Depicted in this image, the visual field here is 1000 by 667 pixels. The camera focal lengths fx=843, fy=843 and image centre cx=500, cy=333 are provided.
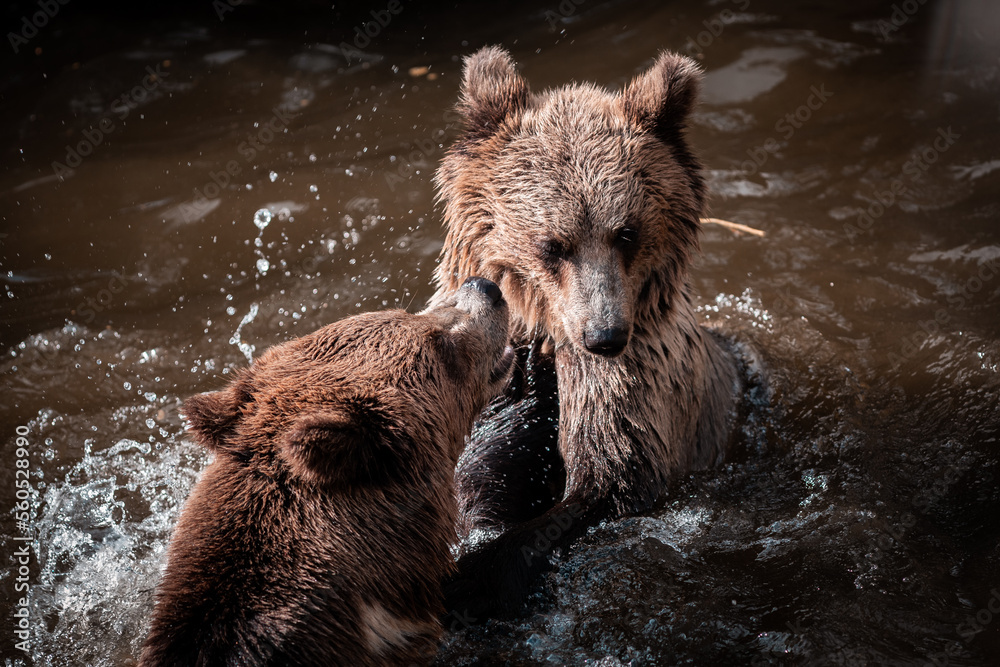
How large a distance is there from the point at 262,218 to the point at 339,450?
4.62 m

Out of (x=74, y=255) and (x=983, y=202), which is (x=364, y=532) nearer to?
(x=74, y=255)

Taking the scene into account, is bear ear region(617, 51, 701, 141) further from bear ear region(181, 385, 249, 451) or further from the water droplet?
the water droplet

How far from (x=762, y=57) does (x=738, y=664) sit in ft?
21.5

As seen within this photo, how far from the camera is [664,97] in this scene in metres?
4.54

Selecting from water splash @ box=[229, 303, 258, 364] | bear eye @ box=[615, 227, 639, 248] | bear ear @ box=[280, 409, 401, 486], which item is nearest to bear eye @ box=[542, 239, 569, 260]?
bear eye @ box=[615, 227, 639, 248]

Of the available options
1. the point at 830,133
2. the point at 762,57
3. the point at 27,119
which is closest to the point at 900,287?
the point at 830,133

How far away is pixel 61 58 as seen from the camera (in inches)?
339

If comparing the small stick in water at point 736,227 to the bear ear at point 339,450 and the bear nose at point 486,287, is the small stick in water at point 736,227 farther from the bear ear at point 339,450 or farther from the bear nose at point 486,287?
the bear ear at point 339,450

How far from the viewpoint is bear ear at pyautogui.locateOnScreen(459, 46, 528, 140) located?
4.71 meters

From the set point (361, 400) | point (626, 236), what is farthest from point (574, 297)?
point (361, 400)

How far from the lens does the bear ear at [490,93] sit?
15.4 feet

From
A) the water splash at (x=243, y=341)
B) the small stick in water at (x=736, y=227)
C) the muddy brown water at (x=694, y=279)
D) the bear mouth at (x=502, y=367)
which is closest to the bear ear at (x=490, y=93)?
the bear mouth at (x=502, y=367)

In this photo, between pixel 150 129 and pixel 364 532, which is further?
pixel 150 129

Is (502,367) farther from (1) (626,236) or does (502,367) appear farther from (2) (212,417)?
(2) (212,417)
